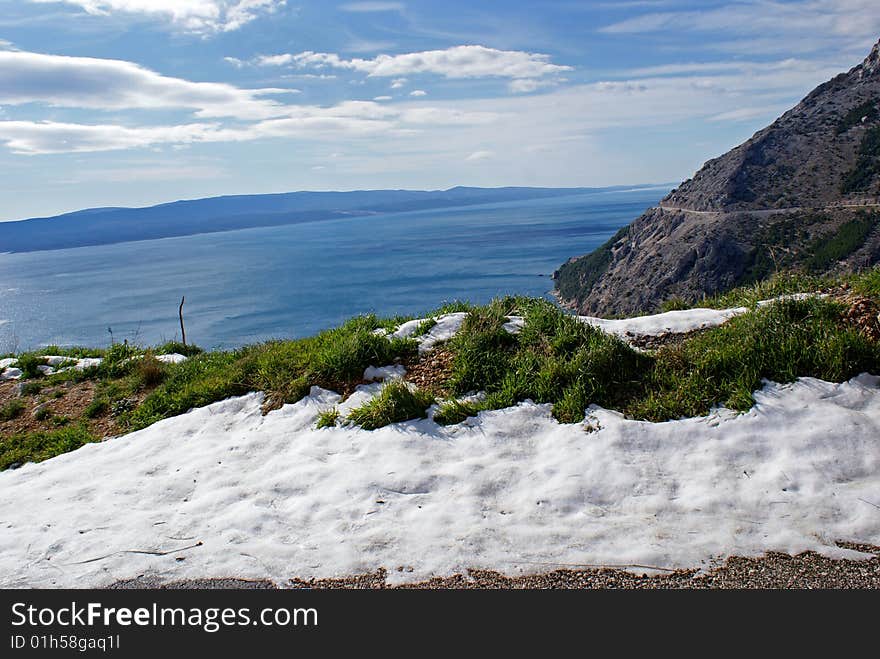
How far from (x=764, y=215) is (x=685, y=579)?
11452cm

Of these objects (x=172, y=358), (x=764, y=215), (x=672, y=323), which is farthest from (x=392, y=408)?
(x=764, y=215)

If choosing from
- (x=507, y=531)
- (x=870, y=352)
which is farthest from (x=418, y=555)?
(x=870, y=352)

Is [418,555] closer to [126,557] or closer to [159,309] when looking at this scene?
[126,557]

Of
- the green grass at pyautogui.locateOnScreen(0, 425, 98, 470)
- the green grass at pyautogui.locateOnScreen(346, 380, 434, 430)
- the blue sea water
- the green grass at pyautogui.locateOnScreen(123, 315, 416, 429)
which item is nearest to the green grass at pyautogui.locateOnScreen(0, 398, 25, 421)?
the green grass at pyautogui.locateOnScreen(0, 425, 98, 470)

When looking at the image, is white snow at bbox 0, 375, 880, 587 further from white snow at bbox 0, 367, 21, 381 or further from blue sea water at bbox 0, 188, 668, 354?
blue sea water at bbox 0, 188, 668, 354

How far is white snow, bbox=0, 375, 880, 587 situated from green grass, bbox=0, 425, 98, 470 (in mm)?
547

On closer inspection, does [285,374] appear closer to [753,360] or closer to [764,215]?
[753,360]

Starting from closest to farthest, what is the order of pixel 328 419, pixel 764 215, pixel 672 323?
pixel 328 419, pixel 672 323, pixel 764 215

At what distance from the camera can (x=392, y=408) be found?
6613 millimetres

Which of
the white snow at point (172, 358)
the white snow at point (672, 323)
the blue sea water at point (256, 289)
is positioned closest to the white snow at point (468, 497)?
the white snow at point (672, 323)

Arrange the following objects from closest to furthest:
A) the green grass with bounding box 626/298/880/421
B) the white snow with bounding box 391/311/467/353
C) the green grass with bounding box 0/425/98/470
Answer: the green grass with bounding box 626/298/880/421 → the green grass with bounding box 0/425/98/470 → the white snow with bounding box 391/311/467/353

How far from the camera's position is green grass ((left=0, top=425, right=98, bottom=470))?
727cm

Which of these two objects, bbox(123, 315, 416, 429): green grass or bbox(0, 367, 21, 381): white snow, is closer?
bbox(123, 315, 416, 429): green grass

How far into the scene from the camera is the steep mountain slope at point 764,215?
8756 centimetres
